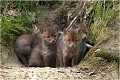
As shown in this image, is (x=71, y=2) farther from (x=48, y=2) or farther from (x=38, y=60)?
(x=38, y=60)

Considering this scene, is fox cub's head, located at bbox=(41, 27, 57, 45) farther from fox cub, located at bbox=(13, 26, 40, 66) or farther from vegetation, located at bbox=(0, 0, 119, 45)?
vegetation, located at bbox=(0, 0, 119, 45)

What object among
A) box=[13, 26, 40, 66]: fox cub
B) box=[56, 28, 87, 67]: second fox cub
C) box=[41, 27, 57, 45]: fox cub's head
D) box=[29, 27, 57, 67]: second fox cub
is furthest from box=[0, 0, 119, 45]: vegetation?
box=[41, 27, 57, 45]: fox cub's head

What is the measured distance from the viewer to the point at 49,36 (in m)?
8.66

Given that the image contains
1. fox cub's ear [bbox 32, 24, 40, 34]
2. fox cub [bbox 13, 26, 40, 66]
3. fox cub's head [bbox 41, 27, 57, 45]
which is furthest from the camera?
fox cub's ear [bbox 32, 24, 40, 34]

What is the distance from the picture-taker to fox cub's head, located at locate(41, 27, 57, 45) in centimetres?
866

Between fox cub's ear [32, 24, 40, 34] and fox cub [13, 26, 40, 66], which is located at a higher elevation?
fox cub's ear [32, 24, 40, 34]

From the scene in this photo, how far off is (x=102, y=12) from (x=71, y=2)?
1.38 meters

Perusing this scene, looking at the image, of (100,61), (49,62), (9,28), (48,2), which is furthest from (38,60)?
(48,2)

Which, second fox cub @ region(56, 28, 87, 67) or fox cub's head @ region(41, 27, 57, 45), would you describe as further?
fox cub's head @ region(41, 27, 57, 45)

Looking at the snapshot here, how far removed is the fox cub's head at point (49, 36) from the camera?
8664mm

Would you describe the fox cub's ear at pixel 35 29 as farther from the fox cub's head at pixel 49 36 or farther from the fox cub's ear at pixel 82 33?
the fox cub's ear at pixel 82 33

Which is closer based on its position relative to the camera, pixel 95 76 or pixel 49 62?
pixel 95 76

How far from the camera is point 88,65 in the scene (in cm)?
765

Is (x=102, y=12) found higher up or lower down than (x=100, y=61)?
higher up
